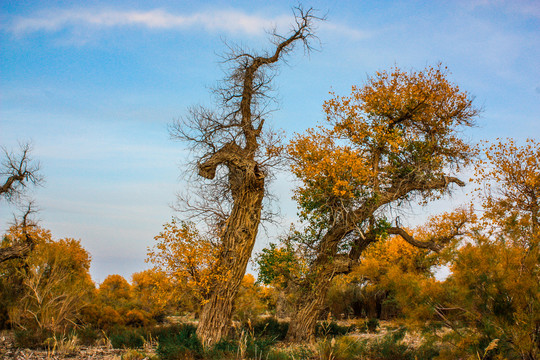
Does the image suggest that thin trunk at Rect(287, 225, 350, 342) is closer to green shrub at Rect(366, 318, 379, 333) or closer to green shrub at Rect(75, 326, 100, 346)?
green shrub at Rect(75, 326, 100, 346)

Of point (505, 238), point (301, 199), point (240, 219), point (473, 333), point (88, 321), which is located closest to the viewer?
point (473, 333)

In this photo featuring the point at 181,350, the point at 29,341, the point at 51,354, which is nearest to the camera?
the point at 181,350

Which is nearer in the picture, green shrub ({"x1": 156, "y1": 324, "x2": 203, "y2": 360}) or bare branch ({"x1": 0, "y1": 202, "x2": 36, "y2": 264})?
green shrub ({"x1": 156, "y1": 324, "x2": 203, "y2": 360})

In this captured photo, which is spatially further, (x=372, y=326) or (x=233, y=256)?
(x=372, y=326)

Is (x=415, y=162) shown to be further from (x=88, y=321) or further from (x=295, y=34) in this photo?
(x=88, y=321)

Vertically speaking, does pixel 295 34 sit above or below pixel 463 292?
above

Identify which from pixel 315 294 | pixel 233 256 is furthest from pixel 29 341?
pixel 315 294

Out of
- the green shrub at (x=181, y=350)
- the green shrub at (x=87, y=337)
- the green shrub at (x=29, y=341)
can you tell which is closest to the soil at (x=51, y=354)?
the green shrub at (x=29, y=341)

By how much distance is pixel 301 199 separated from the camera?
10922 mm

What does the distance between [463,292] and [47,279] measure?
468 inches

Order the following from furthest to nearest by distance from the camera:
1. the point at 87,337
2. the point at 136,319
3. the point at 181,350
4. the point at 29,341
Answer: the point at 136,319 → the point at 87,337 → the point at 29,341 → the point at 181,350

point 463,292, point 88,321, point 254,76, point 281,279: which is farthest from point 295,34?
point 88,321

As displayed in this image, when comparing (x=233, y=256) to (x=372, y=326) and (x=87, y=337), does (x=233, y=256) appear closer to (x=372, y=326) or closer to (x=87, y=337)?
(x=87, y=337)

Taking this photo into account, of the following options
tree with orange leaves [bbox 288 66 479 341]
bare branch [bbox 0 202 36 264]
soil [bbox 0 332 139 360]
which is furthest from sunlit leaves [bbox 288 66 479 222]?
bare branch [bbox 0 202 36 264]
